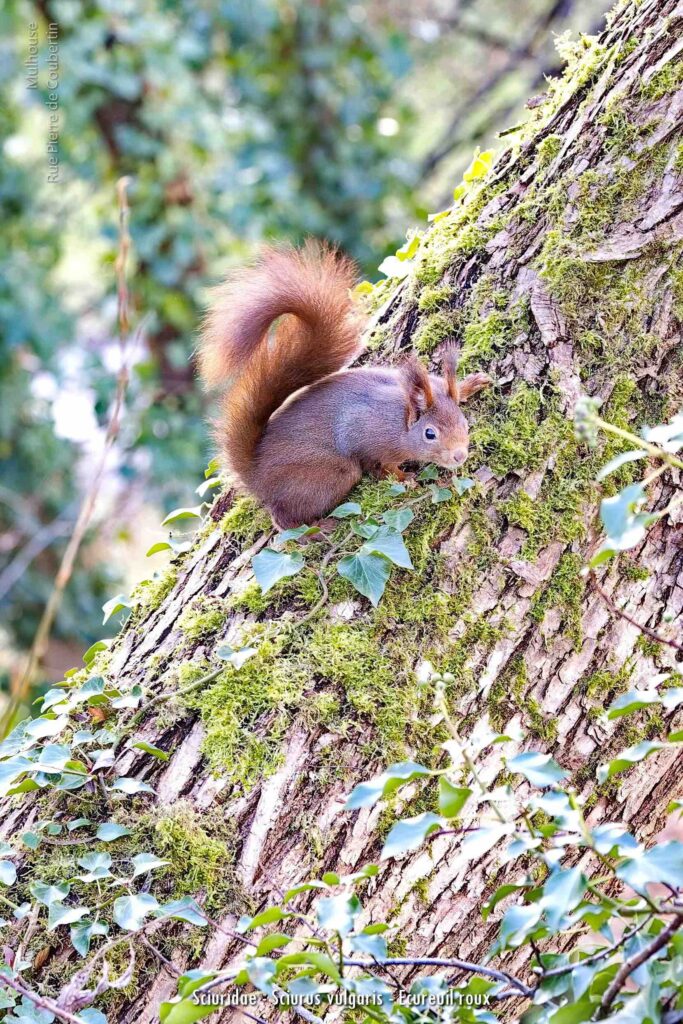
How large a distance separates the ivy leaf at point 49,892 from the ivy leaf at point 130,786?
146 millimetres

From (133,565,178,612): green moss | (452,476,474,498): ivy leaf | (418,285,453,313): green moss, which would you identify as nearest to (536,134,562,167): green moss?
(418,285,453,313): green moss

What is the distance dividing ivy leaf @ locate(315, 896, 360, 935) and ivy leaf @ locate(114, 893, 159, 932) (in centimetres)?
44

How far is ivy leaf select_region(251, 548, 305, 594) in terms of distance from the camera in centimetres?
150

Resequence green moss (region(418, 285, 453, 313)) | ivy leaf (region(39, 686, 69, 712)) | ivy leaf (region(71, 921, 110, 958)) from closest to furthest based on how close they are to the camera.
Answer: ivy leaf (region(71, 921, 110, 958)), ivy leaf (region(39, 686, 69, 712)), green moss (region(418, 285, 453, 313))

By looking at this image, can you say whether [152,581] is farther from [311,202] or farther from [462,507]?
[311,202]

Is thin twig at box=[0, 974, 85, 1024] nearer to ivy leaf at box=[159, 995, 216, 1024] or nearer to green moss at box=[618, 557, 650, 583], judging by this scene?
ivy leaf at box=[159, 995, 216, 1024]

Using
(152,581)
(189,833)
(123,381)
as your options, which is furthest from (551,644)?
(123,381)

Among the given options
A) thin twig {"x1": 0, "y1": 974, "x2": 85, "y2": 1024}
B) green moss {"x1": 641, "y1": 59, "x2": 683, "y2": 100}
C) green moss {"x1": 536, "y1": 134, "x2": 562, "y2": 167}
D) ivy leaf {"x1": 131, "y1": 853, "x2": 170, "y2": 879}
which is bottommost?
thin twig {"x1": 0, "y1": 974, "x2": 85, "y2": 1024}

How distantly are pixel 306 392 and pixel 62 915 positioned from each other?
101cm

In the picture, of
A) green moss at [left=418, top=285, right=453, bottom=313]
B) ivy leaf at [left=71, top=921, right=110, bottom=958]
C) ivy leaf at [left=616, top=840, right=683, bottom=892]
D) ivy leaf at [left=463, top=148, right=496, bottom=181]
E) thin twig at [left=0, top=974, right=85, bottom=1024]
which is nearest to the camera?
ivy leaf at [left=616, top=840, right=683, bottom=892]

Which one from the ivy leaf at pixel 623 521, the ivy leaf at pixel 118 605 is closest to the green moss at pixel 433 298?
the ivy leaf at pixel 118 605

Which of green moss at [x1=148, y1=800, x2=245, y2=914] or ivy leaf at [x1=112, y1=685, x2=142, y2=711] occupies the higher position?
ivy leaf at [x1=112, y1=685, x2=142, y2=711]

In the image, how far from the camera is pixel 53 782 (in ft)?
4.83

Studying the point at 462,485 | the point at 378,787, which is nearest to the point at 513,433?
the point at 462,485
